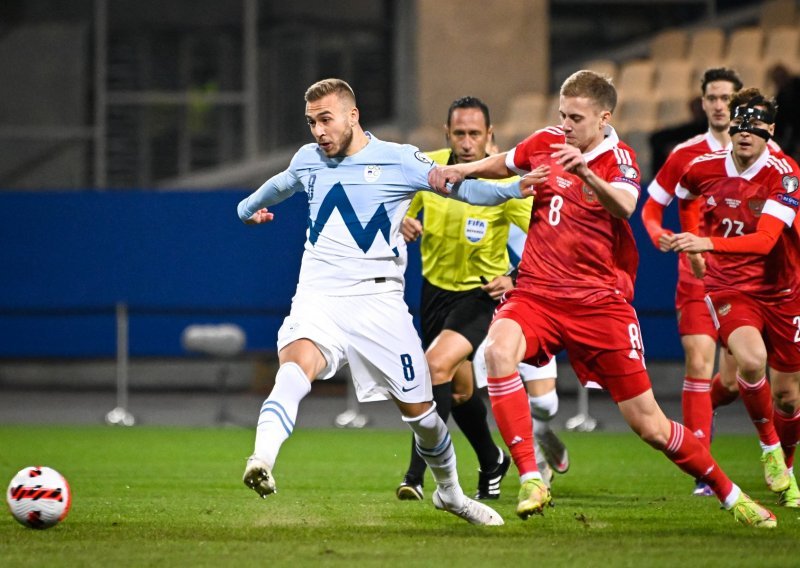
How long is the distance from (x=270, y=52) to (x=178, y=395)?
6124 millimetres

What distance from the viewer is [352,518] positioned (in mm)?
7168

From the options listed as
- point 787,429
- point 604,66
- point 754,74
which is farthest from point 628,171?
point 604,66

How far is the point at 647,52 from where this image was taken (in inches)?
787

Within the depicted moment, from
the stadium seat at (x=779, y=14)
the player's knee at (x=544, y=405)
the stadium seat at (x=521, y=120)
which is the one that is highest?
the stadium seat at (x=779, y=14)

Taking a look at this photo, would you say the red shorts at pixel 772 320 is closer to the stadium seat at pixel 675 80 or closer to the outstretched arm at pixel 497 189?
the outstretched arm at pixel 497 189

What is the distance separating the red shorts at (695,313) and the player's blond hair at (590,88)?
→ 230cm

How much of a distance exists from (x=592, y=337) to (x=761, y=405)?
1925mm

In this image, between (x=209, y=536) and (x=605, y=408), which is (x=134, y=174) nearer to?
(x=605, y=408)

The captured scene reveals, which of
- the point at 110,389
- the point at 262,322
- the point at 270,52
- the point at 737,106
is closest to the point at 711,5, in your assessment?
the point at 270,52

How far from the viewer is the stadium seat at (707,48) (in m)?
18.1

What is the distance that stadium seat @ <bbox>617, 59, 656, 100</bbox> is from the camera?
60.2ft

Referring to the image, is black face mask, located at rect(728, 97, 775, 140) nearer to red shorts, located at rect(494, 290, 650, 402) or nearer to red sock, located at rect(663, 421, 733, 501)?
red shorts, located at rect(494, 290, 650, 402)

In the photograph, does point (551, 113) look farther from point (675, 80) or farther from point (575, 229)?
point (575, 229)

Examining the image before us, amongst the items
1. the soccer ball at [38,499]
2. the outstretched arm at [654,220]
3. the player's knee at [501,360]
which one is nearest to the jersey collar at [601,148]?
the outstretched arm at [654,220]
